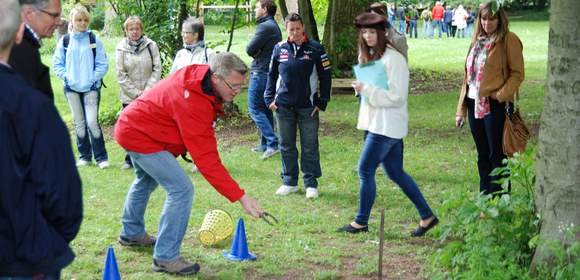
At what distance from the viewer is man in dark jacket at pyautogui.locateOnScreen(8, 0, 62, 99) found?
13.5 feet

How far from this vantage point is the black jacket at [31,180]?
285 cm

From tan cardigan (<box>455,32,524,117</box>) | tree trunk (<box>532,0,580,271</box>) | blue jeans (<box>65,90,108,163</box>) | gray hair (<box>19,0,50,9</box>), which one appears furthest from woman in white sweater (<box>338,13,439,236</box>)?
blue jeans (<box>65,90,108,163</box>)

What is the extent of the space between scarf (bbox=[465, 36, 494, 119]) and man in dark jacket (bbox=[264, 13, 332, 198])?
1.62 meters

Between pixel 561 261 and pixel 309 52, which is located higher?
pixel 309 52

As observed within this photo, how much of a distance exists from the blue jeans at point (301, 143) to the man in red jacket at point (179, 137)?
2.27m

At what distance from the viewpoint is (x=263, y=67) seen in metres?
10.5

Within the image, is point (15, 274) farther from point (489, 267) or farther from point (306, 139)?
point (306, 139)

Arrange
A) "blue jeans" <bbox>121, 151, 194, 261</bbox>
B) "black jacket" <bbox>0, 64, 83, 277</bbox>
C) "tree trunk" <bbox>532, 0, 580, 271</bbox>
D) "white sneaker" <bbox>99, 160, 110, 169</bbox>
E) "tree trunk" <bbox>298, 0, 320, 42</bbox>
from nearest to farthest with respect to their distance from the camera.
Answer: "black jacket" <bbox>0, 64, 83, 277</bbox> → "tree trunk" <bbox>532, 0, 580, 271</bbox> → "blue jeans" <bbox>121, 151, 194, 261</bbox> → "white sneaker" <bbox>99, 160, 110, 169</bbox> → "tree trunk" <bbox>298, 0, 320, 42</bbox>

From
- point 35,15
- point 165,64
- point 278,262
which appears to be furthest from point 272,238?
point 165,64

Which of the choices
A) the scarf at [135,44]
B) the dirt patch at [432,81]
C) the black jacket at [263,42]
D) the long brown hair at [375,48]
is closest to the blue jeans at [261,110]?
the black jacket at [263,42]

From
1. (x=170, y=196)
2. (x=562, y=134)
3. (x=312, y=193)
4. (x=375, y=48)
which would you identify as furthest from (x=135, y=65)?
(x=562, y=134)

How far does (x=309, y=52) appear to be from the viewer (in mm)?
8031

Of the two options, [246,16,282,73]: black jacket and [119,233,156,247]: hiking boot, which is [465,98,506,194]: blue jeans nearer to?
[119,233,156,247]: hiking boot

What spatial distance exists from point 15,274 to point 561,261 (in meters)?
3.17
